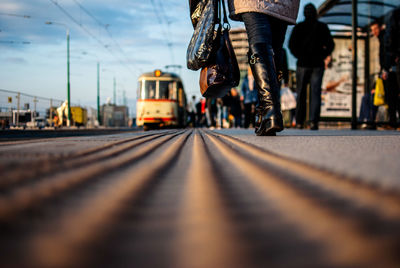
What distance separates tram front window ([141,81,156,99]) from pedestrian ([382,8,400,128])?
9423 mm

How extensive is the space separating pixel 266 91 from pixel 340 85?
24.5 feet

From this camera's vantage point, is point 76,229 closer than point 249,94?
Yes

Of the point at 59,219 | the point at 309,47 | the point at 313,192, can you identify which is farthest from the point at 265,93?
the point at 309,47

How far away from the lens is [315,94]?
477 centimetres

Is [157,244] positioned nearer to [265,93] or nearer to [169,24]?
[265,93]

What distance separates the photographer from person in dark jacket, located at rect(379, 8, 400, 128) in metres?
5.00

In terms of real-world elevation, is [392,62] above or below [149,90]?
below

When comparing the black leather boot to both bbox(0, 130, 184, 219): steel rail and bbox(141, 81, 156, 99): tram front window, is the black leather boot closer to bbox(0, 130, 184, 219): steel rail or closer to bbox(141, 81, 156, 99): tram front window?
bbox(0, 130, 184, 219): steel rail

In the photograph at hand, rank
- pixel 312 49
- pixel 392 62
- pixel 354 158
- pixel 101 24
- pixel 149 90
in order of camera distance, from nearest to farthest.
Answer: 1. pixel 354 158
2. pixel 312 49
3. pixel 392 62
4. pixel 149 90
5. pixel 101 24

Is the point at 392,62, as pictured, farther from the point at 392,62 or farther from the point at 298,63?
the point at 298,63

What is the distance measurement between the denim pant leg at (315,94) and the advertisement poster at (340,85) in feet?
14.1

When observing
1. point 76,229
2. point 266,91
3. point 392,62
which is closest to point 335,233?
point 76,229

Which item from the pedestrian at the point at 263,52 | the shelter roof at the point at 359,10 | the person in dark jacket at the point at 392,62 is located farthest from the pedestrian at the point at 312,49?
the shelter roof at the point at 359,10

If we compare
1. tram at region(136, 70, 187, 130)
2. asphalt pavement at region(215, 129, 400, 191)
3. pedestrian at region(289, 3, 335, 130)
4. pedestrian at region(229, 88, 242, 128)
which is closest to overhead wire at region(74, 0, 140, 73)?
tram at region(136, 70, 187, 130)
